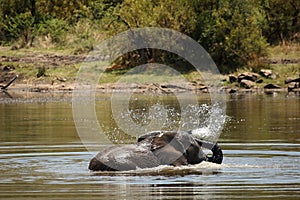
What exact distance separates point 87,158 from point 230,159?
249cm

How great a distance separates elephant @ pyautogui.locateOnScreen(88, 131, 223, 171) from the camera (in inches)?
554

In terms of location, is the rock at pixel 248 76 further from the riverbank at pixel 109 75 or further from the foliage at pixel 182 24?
the foliage at pixel 182 24

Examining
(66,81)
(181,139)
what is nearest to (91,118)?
(181,139)

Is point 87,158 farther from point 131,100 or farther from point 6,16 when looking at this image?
point 6,16

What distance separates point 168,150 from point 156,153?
20 cm

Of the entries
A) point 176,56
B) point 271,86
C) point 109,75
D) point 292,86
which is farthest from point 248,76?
point 109,75

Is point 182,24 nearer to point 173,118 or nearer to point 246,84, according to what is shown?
point 246,84

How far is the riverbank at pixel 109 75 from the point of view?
138 ft

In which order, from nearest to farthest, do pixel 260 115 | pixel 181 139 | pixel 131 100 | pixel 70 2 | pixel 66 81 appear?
pixel 181 139 → pixel 260 115 → pixel 131 100 → pixel 66 81 → pixel 70 2

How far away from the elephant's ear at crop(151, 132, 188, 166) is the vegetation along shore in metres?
26.3

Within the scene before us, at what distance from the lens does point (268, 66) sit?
145ft

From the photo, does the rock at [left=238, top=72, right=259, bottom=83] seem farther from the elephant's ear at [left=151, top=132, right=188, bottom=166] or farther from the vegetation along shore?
the elephant's ear at [left=151, top=132, right=188, bottom=166]

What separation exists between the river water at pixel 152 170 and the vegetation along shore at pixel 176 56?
16714 mm

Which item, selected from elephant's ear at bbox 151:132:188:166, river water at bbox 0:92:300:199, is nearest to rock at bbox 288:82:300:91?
river water at bbox 0:92:300:199
